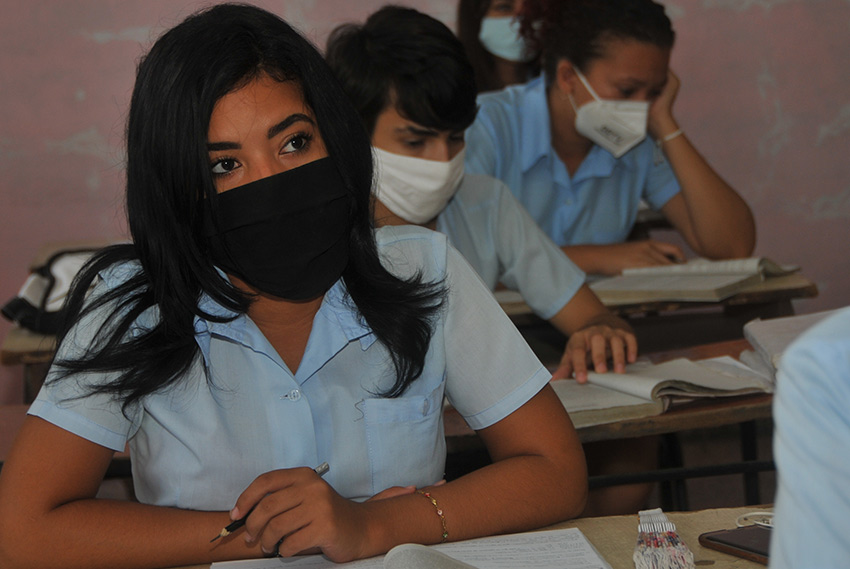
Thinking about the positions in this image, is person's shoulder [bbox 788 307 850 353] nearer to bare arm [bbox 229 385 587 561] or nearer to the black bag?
bare arm [bbox 229 385 587 561]

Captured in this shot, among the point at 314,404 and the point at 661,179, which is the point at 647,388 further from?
the point at 661,179

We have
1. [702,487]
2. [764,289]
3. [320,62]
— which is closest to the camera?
[320,62]

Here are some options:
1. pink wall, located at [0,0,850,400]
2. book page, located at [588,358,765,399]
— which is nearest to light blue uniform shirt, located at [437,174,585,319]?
book page, located at [588,358,765,399]

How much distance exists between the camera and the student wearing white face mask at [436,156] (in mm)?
2059

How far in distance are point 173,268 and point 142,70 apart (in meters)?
0.26

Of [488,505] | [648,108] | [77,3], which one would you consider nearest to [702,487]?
[648,108]

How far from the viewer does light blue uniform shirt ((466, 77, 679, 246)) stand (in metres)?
2.84

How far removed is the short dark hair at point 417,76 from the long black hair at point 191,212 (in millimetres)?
747

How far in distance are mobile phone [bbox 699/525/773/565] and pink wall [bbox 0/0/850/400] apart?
2.83 m

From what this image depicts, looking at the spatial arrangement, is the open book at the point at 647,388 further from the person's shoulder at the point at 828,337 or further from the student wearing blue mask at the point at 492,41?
the student wearing blue mask at the point at 492,41

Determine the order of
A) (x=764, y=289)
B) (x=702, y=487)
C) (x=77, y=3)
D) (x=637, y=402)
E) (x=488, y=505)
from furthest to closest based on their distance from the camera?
(x=77, y=3)
(x=702, y=487)
(x=764, y=289)
(x=637, y=402)
(x=488, y=505)

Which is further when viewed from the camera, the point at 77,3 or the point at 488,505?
the point at 77,3

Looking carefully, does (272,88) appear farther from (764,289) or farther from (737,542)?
(764,289)

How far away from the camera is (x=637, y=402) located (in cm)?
163
